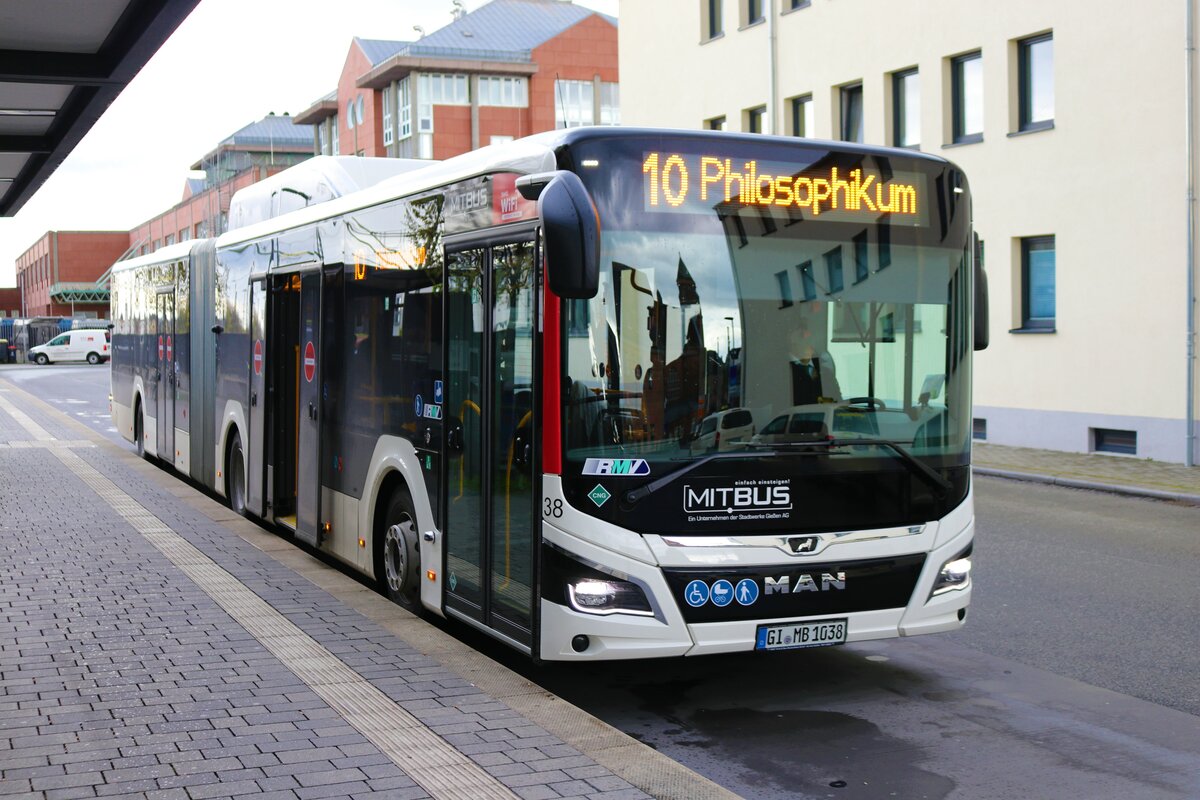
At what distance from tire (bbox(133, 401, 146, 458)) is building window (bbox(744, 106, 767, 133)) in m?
14.4

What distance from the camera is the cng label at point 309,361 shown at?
36.0ft

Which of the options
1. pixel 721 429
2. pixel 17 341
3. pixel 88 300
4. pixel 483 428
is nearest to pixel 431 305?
pixel 483 428

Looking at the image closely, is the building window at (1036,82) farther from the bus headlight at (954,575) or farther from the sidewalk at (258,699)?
the bus headlight at (954,575)

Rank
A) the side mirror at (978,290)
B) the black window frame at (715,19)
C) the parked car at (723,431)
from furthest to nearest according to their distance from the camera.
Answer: the black window frame at (715,19) → the side mirror at (978,290) → the parked car at (723,431)

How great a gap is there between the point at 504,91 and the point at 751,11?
145 feet

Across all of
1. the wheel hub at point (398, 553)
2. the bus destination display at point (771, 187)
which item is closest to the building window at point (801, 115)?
the wheel hub at point (398, 553)

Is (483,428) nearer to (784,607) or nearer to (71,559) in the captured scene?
(784,607)

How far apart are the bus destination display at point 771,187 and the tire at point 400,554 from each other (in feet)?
9.58

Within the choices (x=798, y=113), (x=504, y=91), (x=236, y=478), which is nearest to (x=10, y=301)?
(x=504, y=91)

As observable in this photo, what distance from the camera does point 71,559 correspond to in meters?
10.6

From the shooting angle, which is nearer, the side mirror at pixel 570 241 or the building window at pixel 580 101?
the side mirror at pixel 570 241

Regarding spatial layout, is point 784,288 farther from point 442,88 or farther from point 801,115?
point 442,88

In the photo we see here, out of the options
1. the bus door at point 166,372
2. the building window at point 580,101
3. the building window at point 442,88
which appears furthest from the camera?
the building window at point 580,101

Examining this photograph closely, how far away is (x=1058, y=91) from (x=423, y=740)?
1839cm
